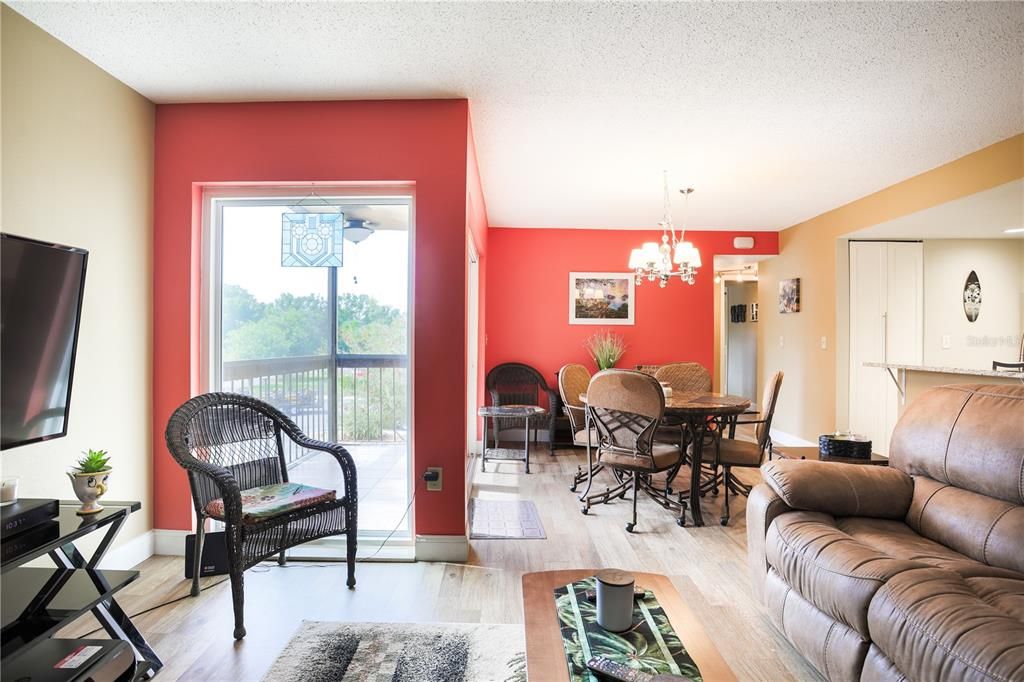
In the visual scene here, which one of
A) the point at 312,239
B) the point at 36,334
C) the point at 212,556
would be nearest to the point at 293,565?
the point at 212,556

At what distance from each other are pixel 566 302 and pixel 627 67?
396 cm

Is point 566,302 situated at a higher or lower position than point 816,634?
higher

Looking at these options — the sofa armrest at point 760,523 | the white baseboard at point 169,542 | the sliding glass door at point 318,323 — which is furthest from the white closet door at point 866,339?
the white baseboard at point 169,542

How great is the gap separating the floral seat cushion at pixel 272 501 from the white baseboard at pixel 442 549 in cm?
64

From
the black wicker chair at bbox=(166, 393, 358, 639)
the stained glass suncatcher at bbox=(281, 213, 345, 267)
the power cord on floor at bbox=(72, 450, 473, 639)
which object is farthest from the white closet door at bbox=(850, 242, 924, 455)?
the black wicker chair at bbox=(166, 393, 358, 639)

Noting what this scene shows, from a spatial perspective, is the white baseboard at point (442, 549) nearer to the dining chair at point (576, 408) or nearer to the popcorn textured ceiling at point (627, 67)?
the dining chair at point (576, 408)

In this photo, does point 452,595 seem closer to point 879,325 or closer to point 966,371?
point 966,371

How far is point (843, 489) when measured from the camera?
85.0 inches

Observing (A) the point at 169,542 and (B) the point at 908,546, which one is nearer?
(B) the point at 908,546

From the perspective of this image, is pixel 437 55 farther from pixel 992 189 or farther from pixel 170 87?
pixel 992 189

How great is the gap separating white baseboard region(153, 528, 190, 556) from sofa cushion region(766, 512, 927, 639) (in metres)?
2.96

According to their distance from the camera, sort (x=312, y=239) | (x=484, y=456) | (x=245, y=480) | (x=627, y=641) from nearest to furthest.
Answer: (x=627, y=641) → (x=245, y=480) → (x=312, y=239) → (x=484, y=456)

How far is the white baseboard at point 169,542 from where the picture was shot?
289 cm

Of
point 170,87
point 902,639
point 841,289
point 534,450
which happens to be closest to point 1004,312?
point 841,289
